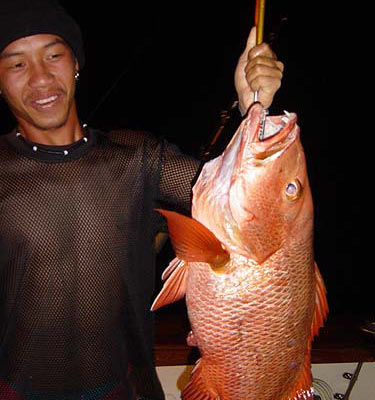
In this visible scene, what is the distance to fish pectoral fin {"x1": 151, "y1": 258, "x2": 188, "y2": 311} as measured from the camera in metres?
1.66

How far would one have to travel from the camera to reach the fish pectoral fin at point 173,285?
5.43 feet

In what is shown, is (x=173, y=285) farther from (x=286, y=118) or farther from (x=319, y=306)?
(x=286, y=118)

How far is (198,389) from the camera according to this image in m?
1.80

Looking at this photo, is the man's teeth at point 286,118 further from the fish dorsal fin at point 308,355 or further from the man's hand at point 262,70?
the fish dorsal fin at point 308,355

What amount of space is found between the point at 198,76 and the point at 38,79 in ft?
56.2

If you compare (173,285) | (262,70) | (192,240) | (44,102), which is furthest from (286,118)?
(44,102)

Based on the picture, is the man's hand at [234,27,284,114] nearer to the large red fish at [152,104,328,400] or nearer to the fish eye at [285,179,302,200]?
the large red fish at [152,104,328,400]

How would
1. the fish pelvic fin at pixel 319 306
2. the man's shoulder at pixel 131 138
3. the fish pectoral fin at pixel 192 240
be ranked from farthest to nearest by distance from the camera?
the man's shoulder at pixel 131 138, the fish pelvic fin at pixel 319 306, the fish pectoral fin at pixel 192 240

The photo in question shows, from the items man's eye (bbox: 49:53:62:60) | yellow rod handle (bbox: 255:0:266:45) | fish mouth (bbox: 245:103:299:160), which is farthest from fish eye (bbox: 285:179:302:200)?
man's eye (bbox: 49:53:62:60)

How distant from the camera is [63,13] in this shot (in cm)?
200

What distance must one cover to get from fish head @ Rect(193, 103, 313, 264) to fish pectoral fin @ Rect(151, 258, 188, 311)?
0.20 metres

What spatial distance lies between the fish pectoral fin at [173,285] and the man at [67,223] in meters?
0.49

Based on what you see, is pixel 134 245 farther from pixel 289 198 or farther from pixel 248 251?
pixel 289 198

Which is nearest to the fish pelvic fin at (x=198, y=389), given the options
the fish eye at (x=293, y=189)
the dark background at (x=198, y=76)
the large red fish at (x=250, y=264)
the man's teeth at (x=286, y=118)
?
the large red fish at (x=250, y=264)
